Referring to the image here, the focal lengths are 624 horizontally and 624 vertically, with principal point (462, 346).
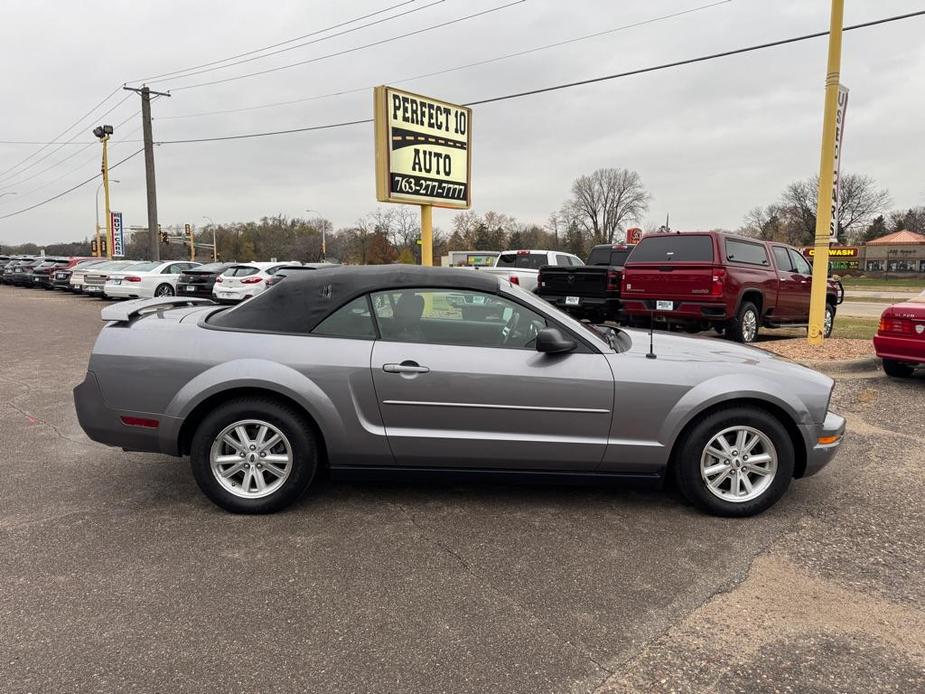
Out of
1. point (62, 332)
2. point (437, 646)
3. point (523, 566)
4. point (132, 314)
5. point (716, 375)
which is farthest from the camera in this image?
point (62, 332)

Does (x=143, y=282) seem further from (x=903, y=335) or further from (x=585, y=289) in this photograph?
(x=903, y=335)

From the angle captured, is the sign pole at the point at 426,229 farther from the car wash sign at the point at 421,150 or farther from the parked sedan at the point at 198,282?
the parked sedan at the point at 198,282

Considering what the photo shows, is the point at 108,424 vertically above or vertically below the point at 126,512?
above

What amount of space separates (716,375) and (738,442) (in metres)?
0.43

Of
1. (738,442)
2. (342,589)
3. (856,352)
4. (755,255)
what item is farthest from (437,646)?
(755,255)

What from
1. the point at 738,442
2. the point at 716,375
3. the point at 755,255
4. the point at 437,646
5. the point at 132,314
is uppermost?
the point at 755,255

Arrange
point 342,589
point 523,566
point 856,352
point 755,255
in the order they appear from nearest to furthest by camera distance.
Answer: point 342,589
point 523,566
point 856,352
point 755,255

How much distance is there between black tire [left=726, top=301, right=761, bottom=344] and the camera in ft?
33.9

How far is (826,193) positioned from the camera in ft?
33.4

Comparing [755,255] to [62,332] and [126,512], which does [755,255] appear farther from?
[62,332]

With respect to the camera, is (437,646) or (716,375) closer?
(437,646)

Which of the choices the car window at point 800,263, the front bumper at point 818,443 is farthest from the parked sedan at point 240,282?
the front bumper at point 818,443

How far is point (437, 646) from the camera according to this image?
252 centimetres

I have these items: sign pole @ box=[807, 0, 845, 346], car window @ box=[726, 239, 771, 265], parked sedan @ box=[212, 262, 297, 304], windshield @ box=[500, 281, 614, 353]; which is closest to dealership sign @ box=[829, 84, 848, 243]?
sign pole @ box=[807, 0, 845, 346]
